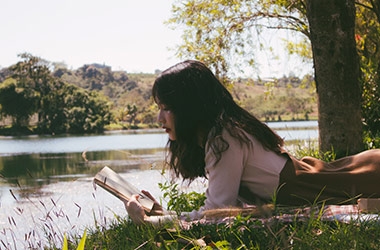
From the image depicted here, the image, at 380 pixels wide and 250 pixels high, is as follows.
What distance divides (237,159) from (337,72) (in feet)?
8.79

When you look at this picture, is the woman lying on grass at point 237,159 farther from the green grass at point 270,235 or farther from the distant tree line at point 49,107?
the distant tree line at point 49,107

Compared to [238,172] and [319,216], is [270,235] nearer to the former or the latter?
[319,216]

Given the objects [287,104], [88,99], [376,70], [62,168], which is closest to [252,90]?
[287,104]

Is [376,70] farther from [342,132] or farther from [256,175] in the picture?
[256,175]

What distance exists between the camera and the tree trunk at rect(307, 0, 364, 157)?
510 centimetres

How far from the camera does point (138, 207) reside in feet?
9.40

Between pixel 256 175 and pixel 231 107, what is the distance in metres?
0.36

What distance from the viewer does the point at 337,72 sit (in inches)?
204

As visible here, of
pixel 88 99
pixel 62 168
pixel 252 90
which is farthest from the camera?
pixel 252 90

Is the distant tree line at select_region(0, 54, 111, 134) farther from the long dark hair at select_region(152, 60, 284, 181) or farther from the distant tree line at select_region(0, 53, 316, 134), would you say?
the long dark hair at select_region(152, 60, 284, 181)

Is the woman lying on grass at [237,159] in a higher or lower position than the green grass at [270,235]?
higher

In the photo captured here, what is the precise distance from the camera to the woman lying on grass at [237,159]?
9.16ft

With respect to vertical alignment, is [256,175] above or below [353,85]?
below

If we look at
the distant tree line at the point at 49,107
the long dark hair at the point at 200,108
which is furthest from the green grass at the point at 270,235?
the distant tree line at the point at 49,107
